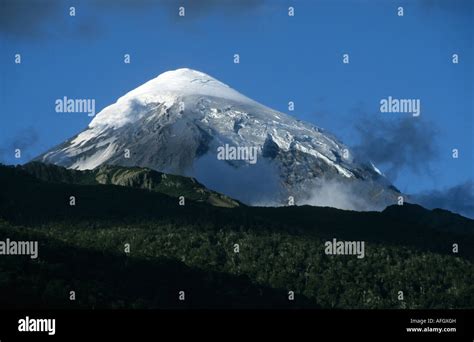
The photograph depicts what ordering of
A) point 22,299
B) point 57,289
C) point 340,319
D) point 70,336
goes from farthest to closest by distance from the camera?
point 57,289
point 22,299
point 340,319
point 70,336

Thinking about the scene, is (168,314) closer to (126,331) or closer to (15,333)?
(126,331)

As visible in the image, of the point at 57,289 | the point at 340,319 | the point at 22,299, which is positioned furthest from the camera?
the point at 57,289

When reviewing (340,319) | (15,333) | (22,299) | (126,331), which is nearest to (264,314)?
(340,319)

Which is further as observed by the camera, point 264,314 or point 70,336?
point 264,314

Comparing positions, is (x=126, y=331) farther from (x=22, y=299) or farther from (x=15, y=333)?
(x=22, y=299)

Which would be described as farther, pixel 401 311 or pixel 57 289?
pixel 57 289

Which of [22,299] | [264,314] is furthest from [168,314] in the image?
[22,299]

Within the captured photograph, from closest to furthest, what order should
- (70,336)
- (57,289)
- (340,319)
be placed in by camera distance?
(70,336) → (340,319) → (57,289)
